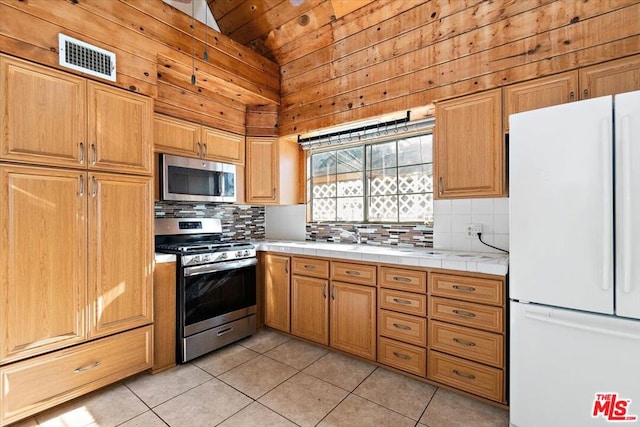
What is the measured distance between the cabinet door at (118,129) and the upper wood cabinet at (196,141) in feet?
1.43

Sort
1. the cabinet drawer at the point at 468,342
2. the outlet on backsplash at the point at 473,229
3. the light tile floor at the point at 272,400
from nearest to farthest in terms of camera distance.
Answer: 1. the light tile floor at the point at 272,400
2. the cabinet drawer at the point at 468,342
3. the outlet on backsplash at the point at 473,229

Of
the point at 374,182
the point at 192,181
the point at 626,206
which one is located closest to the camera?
the point at 626,206

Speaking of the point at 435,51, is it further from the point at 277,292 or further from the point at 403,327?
the point at 277,292

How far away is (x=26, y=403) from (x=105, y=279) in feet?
2.43

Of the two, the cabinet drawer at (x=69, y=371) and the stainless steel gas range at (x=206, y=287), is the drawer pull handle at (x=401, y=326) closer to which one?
the stainless steel gas range at (x=206, y=287)

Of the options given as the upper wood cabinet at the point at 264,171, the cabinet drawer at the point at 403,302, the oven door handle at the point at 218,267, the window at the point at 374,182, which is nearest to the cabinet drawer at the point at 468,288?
the cabinet drawer at the point at 403,302

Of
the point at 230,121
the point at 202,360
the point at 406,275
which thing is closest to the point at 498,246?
the point at 406,275

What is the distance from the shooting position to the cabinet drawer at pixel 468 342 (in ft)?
6.25

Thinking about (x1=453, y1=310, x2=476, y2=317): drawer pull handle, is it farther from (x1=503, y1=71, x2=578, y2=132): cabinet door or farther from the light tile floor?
(x1=503, y1=71, x2=578, y2=132): cabinet door

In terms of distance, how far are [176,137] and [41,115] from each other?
107 centimetres

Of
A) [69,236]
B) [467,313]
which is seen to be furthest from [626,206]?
[69,236]

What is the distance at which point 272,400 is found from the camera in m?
2.00

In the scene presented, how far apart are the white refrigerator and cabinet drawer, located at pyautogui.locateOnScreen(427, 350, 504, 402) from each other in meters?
0.23

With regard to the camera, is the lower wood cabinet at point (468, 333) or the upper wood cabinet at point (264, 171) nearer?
the lower wood cabinet at point (468, 333)
